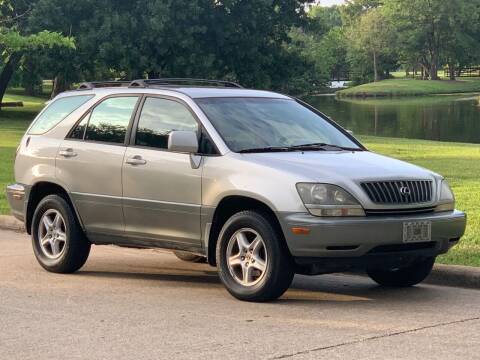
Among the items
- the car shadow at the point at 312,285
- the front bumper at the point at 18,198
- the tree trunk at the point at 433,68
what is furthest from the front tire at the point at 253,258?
the tree trunk at the point at 433,68

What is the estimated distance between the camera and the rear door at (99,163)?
8.42 metres

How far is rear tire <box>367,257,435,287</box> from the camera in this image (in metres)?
8.07

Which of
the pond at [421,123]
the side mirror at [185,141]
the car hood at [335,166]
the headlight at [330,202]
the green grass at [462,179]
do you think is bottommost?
the pond at [421,123]

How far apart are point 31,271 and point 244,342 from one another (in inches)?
142

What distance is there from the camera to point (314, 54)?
124 meters

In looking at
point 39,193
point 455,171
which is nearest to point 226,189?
point 39,193

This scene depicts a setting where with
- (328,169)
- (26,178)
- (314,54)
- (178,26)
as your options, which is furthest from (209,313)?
(314,54)

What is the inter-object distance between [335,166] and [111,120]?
249 cm

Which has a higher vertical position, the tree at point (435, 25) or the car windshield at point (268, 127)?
the tree at point (435, 25)

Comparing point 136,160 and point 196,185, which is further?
point 136,160

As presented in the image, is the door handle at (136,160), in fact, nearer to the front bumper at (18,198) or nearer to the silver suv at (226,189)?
the silver suv at (226,189)

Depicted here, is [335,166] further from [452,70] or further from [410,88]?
[452,70]

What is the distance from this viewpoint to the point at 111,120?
877 cm

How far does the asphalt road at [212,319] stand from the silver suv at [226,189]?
0.32 metres
